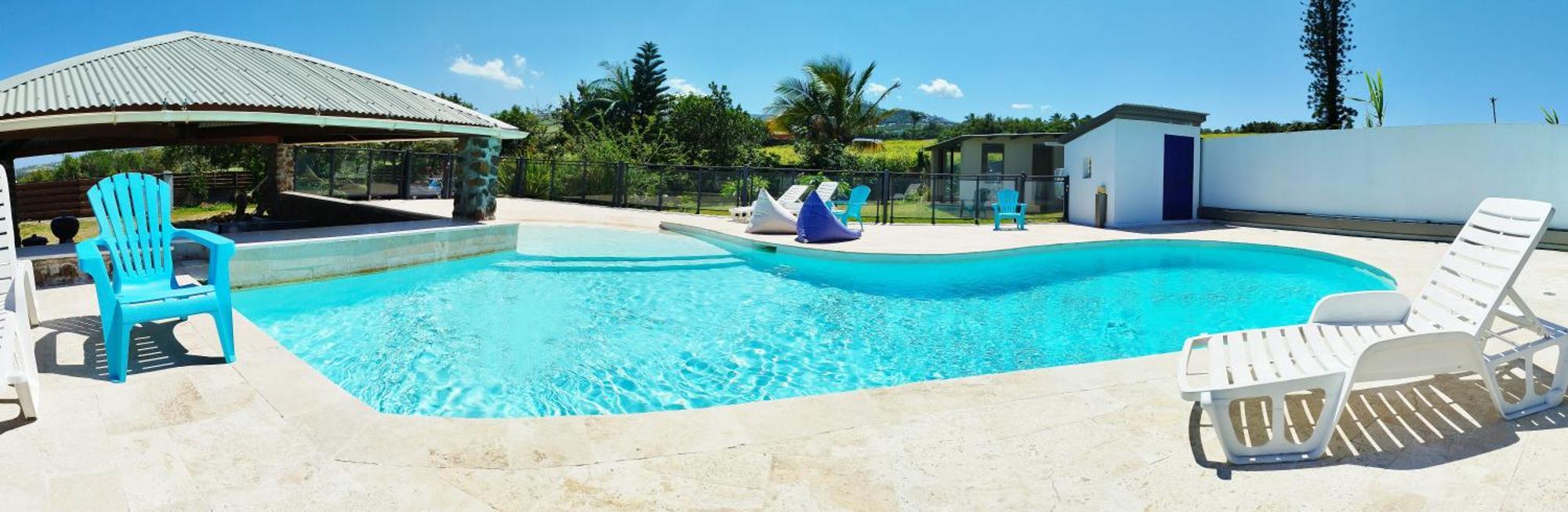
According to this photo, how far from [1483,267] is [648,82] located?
38633mm

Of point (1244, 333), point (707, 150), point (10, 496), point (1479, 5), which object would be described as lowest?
point (10, 496)

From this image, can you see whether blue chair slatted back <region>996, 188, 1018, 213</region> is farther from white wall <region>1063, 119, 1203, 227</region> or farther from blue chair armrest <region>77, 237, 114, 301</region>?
blue chair armrest <region>77, 237, 114, 301</region>

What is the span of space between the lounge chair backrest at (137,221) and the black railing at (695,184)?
11830mm

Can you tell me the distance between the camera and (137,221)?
450cm

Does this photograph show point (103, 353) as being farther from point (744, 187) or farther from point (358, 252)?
point (744, 187)

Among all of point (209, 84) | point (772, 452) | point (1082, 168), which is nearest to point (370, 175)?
point (209, 84)

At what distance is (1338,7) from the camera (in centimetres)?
2289

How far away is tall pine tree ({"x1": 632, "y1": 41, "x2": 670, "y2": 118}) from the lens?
128 feet

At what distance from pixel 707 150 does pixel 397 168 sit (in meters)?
14.2

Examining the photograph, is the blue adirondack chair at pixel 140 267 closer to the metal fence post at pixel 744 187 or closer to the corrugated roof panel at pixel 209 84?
the corrugated roof panel at pixel 209 84

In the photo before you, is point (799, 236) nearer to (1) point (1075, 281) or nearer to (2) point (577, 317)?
(1) point (1075, 281)

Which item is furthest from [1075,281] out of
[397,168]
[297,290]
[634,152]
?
[634,152]

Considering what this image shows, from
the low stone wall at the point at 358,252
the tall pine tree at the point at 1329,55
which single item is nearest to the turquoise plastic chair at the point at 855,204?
the low stone wall at the point at 358,252

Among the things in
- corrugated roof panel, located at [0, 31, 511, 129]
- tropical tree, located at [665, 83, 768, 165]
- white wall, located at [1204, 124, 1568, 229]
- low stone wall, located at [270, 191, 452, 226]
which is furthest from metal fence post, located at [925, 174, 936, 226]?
tropical tree, located at [665, 83, 768, 165]
